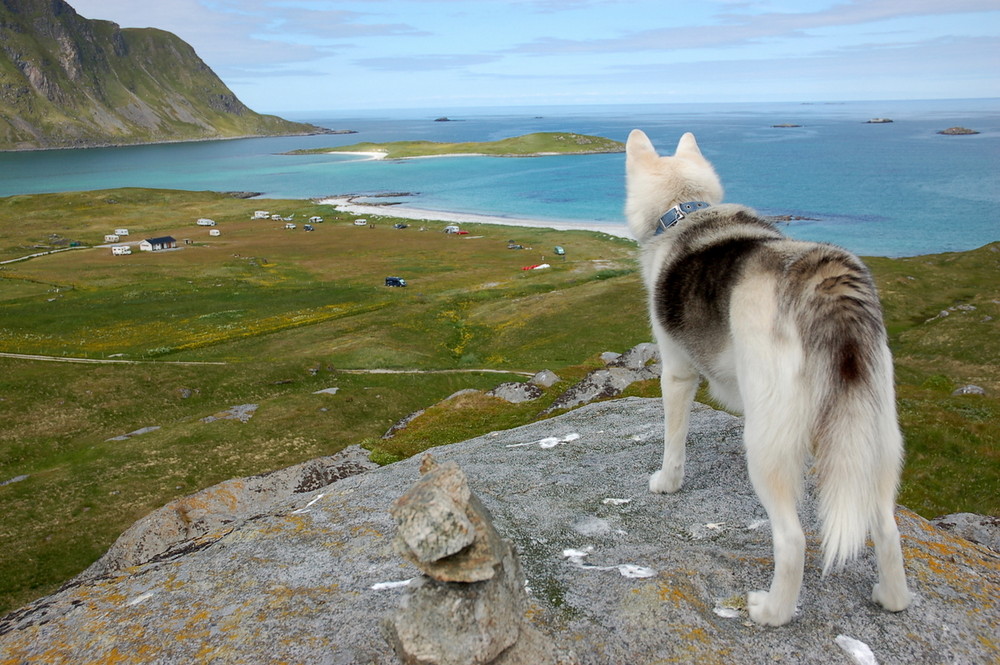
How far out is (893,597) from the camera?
7.69 m

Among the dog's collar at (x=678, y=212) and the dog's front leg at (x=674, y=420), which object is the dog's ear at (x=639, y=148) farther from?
the dog's front leg at (x=674, y=420)

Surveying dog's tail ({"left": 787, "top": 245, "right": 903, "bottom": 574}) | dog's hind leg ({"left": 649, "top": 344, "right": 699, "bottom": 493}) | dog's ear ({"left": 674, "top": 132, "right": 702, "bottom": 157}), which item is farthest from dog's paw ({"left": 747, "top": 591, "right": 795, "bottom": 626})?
dog's ear ({"left": 674, "top": 132, "right": 702, "bottom": 157})

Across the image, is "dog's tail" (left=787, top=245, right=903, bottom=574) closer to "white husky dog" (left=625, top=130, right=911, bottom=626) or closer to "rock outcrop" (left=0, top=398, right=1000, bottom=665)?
"white husky dog" (left=625, top=130, right=911, bottom=626)

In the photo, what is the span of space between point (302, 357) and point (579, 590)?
50.1 metres

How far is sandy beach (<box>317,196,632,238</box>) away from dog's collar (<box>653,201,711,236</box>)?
435ft

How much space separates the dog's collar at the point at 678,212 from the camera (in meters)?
9.38

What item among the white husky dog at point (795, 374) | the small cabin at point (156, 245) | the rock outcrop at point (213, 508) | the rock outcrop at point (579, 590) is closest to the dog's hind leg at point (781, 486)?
the white husky dog at point (795, 374)

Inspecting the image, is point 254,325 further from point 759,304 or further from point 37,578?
point 759,304

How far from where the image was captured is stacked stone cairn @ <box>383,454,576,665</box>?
6.53 meters

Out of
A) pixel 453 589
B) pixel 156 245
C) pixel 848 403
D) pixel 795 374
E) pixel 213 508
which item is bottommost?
pixel 156 245

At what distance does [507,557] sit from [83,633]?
6195mm

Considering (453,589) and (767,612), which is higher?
(453,589)

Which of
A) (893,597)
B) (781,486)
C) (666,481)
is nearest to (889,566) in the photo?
(893,597)

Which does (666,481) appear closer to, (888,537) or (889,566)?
(889,566)
